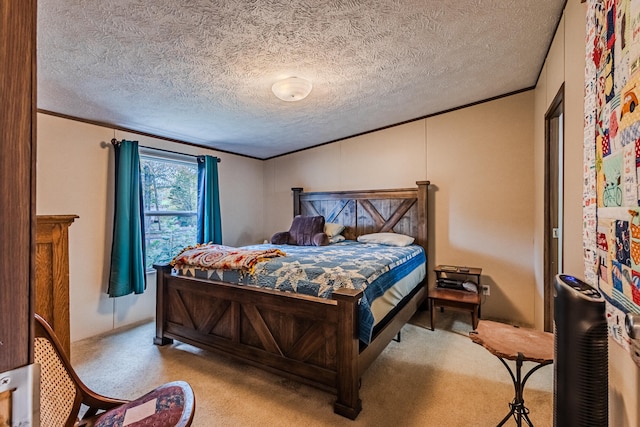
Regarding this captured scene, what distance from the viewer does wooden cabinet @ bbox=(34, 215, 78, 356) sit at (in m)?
1.58

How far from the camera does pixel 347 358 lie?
73.6 inches

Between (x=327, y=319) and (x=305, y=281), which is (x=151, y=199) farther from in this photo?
(x=327, y=319)

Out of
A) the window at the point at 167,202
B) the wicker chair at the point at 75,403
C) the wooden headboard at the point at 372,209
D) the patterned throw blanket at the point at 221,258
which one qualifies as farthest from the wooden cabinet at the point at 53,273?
the wooden headboard at the point at 372,209

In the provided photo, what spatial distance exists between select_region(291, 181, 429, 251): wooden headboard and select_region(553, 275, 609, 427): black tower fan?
2.94 metres

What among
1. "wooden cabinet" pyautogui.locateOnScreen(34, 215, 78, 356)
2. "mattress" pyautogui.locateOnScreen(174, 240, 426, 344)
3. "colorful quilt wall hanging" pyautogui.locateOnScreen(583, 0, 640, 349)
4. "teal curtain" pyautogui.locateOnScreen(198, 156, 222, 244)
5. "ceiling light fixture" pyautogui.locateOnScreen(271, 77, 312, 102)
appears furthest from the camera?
"teal curtain" pyautogui.locateOnScreen(198, 156, 222, 244)

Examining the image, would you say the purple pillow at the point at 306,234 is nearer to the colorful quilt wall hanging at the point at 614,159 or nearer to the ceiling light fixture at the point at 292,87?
the ceiling light fixture at the point at 292,87

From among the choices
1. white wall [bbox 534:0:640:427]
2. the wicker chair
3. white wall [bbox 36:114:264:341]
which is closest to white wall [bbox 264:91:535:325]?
white wall [bbox 534:0:640:427]

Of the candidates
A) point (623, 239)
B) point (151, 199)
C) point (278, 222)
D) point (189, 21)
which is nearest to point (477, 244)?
point (623, 239)

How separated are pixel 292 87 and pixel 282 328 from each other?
75.9 inches

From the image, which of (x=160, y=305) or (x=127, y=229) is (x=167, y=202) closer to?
(x=127, y=229)

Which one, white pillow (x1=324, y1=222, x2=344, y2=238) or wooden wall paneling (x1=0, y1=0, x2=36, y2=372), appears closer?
wooden wall paneling (x1=0, y1=0, x2=36, y2=372)

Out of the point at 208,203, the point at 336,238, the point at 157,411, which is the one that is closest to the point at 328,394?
the point at 157,411

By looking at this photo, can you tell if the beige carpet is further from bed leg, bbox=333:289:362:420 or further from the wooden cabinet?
the wooden cabinet

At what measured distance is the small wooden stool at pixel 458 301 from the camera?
9.82ft
